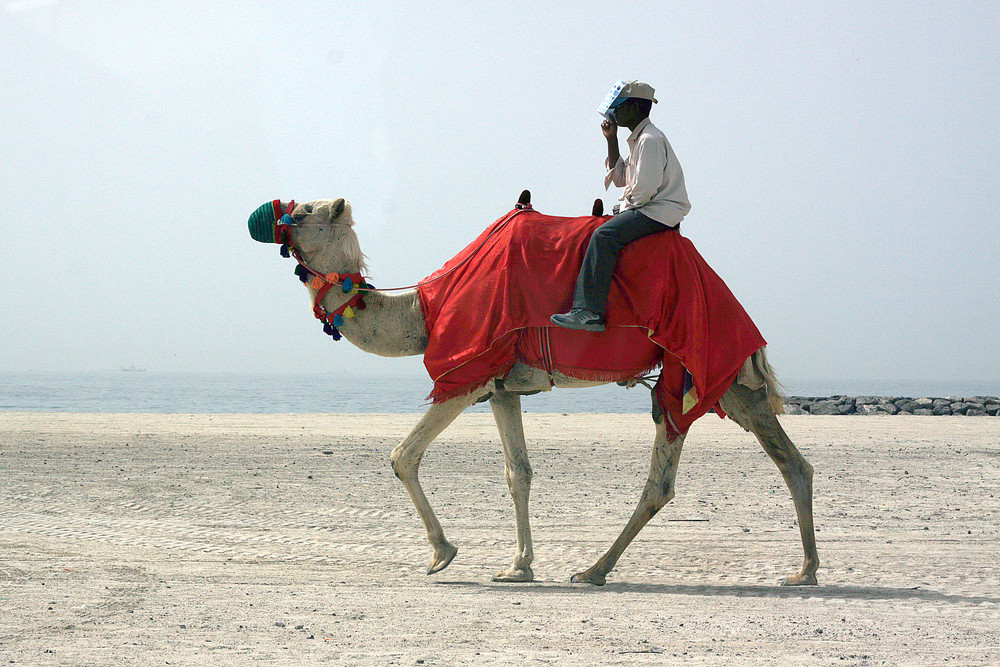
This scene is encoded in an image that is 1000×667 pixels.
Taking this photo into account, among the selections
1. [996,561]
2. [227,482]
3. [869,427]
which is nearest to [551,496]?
[227,482]

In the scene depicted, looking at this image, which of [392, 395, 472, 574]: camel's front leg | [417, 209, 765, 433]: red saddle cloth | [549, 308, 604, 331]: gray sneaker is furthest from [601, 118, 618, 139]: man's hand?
[392, 395, 472, 574]: camel's front leg

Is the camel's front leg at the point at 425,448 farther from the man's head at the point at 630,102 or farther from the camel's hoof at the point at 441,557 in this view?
the man's head at the point at 630,102

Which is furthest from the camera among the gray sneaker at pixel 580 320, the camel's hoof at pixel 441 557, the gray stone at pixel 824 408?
the gray stone at pixel 824 408

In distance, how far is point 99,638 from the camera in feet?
14.9

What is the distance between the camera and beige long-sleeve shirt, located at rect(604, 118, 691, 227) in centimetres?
626

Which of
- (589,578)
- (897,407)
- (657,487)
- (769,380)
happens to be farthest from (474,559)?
(897,407)

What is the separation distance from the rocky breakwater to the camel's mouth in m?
23.5

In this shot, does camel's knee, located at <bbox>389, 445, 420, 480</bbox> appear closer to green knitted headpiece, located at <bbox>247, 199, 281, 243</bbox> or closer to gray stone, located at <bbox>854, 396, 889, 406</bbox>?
green knitted headpiece, located at <bbox>247, 199, 281, 243</bbox>

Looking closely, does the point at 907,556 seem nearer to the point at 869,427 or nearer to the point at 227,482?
the point at 227,482

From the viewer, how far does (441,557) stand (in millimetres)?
6422

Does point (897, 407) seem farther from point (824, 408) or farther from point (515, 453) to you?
point (515, 453)

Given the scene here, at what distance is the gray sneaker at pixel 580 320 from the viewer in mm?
6062

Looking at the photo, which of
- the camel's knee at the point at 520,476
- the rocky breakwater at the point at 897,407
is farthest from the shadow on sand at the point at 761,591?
the rocky breakwater at the point at 897,407

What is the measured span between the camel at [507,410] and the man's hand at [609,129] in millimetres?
1773
